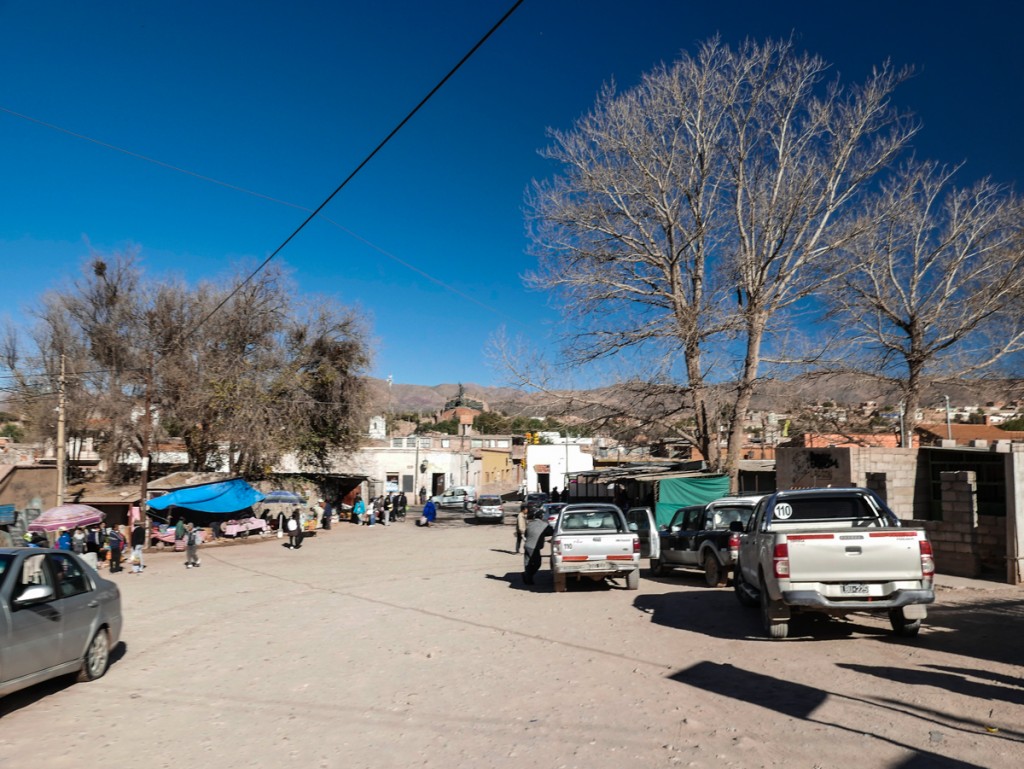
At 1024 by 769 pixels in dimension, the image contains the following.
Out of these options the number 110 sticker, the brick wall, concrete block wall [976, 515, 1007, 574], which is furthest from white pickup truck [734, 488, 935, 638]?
concrete block wall [976, 515, 1007, 574]

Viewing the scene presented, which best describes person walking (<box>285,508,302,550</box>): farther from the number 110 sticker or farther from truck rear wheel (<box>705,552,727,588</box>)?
the number 110 sticker

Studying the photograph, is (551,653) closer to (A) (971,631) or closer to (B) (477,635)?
(B) (477,635)

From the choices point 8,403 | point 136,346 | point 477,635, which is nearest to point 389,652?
point 477,635

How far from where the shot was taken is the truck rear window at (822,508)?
35.4ft

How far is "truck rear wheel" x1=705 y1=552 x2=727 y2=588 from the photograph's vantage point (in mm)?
15109

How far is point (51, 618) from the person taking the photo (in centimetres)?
716

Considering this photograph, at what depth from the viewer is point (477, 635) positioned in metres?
10.5

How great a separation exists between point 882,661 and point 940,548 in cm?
838

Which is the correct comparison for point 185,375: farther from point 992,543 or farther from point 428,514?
point 992,543

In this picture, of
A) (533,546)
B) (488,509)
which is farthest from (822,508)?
(488,509)

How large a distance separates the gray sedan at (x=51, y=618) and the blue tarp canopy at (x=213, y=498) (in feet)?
73.6

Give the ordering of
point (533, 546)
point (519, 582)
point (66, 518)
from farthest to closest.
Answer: point (66, 518) < point (519, 582) < point (533, 546)

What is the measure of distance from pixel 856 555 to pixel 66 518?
81.4 ft

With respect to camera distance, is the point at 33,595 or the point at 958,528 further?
the point at 958,528
